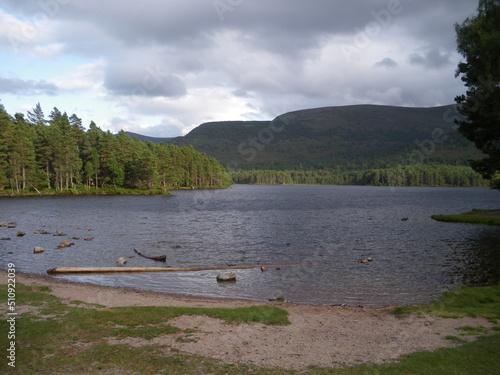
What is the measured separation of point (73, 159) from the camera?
397 feet

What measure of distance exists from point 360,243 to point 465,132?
73.4 ft

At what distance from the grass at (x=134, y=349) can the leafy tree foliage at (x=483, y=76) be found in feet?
92.0

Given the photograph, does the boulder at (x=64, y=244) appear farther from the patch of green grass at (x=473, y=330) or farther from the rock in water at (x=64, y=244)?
the patch of green grass at (x=473, y=330)

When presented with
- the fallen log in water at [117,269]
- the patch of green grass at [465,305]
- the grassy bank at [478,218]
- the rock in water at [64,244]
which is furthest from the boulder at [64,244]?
the grassy bank at [478,218]

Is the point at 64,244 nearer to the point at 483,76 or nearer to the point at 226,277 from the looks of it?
the point at 226,277

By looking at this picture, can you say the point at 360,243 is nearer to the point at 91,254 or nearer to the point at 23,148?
the point at 91,254

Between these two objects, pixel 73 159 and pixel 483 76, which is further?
pixel 73 159

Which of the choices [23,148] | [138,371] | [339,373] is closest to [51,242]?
[138,371]

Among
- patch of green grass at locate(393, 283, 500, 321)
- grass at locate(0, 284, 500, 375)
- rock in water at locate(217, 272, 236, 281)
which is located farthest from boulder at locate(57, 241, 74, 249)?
patch of green grass at locate(393, 283, 500, 321)

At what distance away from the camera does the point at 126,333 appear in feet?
46.0

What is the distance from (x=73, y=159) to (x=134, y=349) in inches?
4873

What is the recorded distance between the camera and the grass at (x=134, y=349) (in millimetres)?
10812

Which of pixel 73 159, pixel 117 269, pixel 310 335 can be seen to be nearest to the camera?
pixel 310 335

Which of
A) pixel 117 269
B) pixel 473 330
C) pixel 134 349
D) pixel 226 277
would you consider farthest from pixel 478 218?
pixel 134 349
